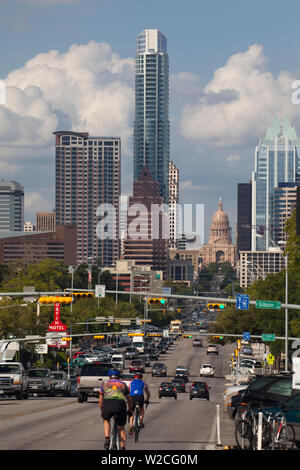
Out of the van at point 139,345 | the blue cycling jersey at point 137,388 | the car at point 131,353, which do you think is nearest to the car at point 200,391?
the blue cycling jersey at point 137,388

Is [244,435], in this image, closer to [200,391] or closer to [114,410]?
[114,410]

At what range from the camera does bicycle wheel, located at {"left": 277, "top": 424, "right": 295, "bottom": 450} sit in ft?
72.3

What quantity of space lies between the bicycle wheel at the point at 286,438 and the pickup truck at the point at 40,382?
3211cm

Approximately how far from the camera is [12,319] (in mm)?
91875

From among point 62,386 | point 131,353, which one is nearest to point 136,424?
point 62,386

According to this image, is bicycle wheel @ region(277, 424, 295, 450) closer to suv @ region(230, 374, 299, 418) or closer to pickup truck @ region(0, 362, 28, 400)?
suv @ region(230, 374, 299, 418)

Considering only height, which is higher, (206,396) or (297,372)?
(297,372)

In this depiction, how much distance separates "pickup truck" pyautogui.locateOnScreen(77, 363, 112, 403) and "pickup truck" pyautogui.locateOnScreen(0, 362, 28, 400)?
129 inches

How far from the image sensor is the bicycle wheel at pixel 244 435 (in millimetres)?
22453

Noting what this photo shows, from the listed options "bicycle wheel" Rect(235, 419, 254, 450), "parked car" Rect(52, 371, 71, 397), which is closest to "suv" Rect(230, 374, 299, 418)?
"bicycle wheel" Rect(235, 419, 254, 450)
